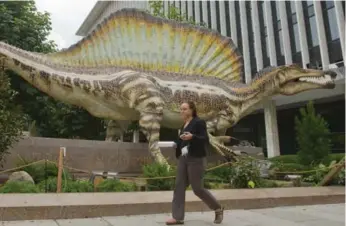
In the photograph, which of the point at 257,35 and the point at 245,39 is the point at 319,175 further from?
the point at 245,39

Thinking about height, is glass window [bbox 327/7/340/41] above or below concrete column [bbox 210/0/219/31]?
below

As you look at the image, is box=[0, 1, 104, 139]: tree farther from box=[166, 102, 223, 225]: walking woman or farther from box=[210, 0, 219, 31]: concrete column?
box=[210, 0, 219, 31]: concrete column

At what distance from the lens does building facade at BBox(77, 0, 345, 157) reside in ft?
73.0

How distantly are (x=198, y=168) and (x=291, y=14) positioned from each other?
24002 mm

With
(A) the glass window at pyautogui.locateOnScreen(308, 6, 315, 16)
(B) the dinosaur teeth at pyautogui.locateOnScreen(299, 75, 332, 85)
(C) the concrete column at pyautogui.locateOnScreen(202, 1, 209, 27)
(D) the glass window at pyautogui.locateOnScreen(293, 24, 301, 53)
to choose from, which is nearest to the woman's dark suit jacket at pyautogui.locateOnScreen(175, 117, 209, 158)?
(B) the dinosaur teeth at pyautogui.locateOnScreen(299, 75, 332, 85)

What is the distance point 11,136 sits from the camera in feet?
22.1

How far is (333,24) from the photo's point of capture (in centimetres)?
2247

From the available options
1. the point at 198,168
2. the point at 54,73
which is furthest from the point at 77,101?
the point at 198,168

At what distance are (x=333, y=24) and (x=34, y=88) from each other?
18.8 metres

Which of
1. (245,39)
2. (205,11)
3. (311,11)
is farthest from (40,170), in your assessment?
(205,11)

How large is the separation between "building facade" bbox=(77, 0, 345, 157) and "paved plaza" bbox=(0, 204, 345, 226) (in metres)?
14.8

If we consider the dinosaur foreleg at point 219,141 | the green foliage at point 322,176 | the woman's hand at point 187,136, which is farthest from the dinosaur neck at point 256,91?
the woman's hand at point 187,136

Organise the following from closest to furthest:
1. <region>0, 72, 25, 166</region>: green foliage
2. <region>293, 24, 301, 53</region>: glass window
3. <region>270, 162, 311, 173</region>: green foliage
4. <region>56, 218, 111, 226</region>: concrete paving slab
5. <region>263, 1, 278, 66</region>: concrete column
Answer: <region>56, 218, 111, 226</region>: concrete paving slab < <region>0, 72, 25, 166</region>: green foliage < <region>270, 162, 311, 173</region>: green foliage < <region>293, 24, 301, 53</region>: glass window < <region>263, 1, 278, 66</region>: concrete column

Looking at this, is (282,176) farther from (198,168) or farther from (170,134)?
(170,134)
